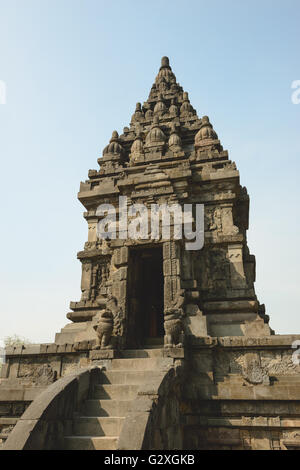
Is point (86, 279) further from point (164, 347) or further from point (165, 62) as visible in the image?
point (165, 62)

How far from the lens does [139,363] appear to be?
25.9 ft

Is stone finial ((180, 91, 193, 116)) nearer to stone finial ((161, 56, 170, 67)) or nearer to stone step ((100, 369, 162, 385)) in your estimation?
stone finial ((161, 56, 170, 67))

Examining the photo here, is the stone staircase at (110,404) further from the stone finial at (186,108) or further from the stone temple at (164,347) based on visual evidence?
the stone finial at (186,108)

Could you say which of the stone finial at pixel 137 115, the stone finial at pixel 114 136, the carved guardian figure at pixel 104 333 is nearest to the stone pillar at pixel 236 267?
the carved guardian figure at pixel 104 333

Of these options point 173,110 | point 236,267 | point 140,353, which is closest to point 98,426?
Answer: point 140,353

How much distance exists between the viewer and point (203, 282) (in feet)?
35.6

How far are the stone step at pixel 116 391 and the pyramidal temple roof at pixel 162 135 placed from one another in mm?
8485

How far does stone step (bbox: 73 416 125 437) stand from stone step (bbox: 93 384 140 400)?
720 mm

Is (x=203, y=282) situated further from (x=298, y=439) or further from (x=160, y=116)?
(x=160, y=116)

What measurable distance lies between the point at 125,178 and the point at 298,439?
9360 millimetres

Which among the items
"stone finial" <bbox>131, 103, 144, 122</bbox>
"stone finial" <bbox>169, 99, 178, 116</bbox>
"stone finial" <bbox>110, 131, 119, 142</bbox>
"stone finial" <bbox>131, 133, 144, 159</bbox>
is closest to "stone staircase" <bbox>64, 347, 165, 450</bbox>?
"stone finial" <bbox>131, 133, 144, 159</bbox>
